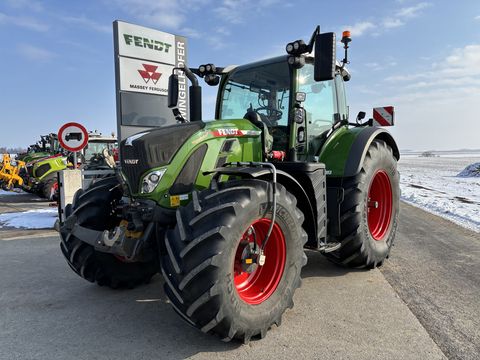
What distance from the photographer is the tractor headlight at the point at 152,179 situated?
3.09 metres

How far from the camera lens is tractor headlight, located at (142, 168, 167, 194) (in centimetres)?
309

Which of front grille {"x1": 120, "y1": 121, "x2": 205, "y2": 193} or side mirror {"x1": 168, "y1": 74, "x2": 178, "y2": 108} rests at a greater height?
side mirror {"x1": 168, "y1": 74, "x2": 178, "y2": 108}

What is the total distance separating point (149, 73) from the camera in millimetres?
7969

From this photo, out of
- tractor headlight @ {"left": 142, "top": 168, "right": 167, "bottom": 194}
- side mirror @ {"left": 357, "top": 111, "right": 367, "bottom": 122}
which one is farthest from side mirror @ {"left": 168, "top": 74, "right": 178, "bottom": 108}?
side mirror @ {"left": 357, "top": 111, "right": 367, "bottom": 122}

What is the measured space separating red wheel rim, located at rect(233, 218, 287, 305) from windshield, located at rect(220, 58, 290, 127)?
1.46 metres

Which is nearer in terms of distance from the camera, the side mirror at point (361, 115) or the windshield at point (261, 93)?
the windshield at point (261, 93)

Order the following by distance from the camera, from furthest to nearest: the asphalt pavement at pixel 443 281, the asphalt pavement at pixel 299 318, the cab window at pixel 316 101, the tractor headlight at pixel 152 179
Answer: the cab window at pixel 316 101
the tractor headlight at pixel 152 179
the asphalt pavement at pixel 443 281
the asphalt pavement at pixel 299 318

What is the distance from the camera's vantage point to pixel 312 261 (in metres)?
4.77

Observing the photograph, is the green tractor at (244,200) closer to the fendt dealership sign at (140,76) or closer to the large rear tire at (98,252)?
the large rear tire at (98,252)

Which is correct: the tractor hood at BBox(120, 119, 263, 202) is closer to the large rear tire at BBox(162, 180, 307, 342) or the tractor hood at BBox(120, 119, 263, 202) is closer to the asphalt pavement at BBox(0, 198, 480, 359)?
the large rear tire at BBox(162, 180, 307, 342)

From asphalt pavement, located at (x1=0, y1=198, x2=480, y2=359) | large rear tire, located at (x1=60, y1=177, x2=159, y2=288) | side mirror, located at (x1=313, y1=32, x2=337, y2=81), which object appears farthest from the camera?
large rear tire, located at (x1=60, y1=177, x2=159, y2=288)

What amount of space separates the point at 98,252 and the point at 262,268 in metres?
1.61

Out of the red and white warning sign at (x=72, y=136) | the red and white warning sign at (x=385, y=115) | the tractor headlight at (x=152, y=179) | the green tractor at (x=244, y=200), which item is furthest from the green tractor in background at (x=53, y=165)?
the tractor headlight at (x=152, y=179)

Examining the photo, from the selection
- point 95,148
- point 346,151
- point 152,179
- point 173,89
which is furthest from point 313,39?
point 95,148
